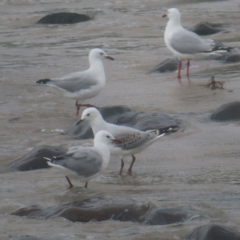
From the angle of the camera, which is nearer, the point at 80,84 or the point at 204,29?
the point at 80,84

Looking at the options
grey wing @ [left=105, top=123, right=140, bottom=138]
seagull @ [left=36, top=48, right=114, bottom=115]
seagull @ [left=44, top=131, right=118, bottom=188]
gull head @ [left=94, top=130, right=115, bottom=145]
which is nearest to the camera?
seagull @ [left=44, top=131, right=118, bottom=188]

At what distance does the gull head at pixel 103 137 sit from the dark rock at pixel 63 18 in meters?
9.27

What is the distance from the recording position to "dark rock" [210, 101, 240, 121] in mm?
8195

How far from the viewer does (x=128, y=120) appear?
27.8ft

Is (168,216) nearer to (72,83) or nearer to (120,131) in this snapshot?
(120,131)

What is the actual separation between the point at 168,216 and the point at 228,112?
3.17 metres

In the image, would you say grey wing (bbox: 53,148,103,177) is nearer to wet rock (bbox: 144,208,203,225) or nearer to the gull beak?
the gull beak

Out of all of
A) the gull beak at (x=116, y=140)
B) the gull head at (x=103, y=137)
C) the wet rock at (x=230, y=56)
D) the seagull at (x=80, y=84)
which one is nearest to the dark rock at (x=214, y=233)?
the gull head at (x=103, y=137)

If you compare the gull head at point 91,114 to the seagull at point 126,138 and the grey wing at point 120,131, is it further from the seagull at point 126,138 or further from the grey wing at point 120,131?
the grey wing at point 120,131

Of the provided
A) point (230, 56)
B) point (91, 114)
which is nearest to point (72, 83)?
point (91, 114)

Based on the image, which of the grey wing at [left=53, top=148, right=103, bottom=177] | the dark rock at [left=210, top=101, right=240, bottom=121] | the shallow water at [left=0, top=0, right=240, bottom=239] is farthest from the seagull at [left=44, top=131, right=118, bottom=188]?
the dark rock at [left=210, top=101, right=240, bottom=121]

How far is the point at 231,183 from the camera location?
613cm

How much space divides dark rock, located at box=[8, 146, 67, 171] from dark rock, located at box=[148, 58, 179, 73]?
166 inches

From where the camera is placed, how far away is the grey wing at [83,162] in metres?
6.21
